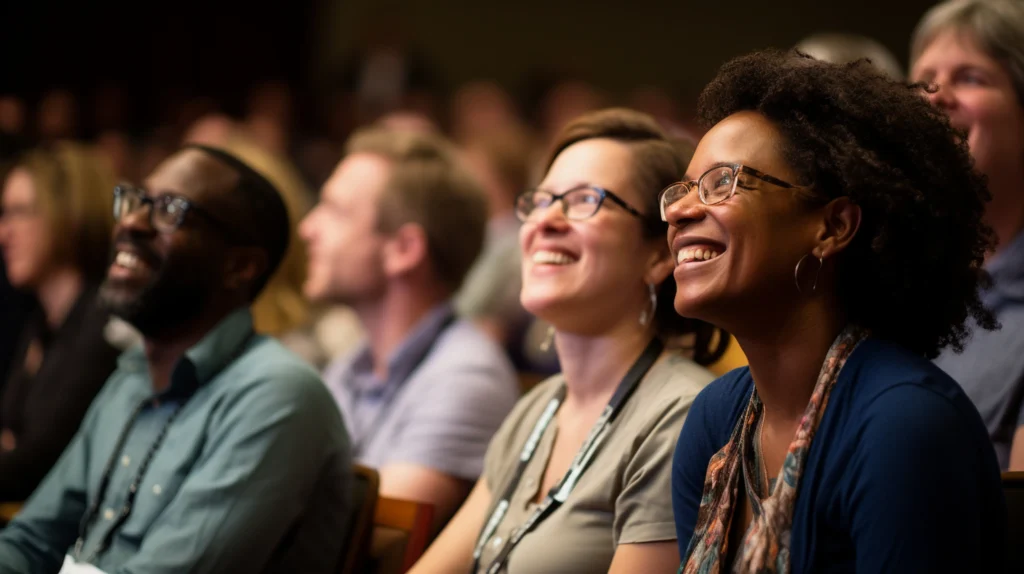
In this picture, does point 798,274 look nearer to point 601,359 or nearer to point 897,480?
point 897,480

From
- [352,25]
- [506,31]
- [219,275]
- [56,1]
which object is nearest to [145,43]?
[56,1]

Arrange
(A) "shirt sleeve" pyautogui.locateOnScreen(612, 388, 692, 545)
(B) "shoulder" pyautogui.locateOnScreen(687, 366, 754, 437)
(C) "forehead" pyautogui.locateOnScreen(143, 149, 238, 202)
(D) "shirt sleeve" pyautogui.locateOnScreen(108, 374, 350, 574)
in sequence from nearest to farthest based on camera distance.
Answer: (B) "shoulder" pyautogui.locateOnScreen(687, 366, 754, 437)
(A) "shirt sleeve" pyautogui.locateOnScreen(612, 388, 692, 545)
(D) "shirt sleeve" pyautogui.locateOnScreen(108, 374, 350, 574)
(C) "forehead" pyautogui.locateOnScreen(143, 149, 238, 202)

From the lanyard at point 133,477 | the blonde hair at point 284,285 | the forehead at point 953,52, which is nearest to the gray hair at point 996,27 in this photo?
the forehead at point 953,52

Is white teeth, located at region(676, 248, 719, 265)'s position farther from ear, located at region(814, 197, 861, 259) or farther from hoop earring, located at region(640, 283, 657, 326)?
hoop earring, located at region(640, 283, 657, 326)

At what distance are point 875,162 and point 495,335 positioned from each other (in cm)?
311

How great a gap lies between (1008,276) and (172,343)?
1938 millimetres

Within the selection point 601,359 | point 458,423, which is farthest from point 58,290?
point 601,359

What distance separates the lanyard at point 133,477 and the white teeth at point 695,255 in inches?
49.9

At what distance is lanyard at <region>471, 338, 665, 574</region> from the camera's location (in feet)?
6.95

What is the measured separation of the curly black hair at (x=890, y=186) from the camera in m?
1.59

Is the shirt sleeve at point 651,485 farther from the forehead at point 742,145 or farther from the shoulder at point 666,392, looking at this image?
the forehead at point 742,145

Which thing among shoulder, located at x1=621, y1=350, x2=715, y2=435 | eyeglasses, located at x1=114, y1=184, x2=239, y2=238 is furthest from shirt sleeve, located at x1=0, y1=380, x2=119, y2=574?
shoulder, located at x1=621, y1=350, x2=715, y2=435

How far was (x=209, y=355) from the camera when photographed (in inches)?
99.4

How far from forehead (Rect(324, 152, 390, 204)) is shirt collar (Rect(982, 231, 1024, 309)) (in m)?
1.86
